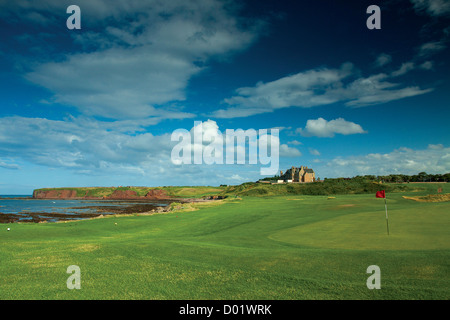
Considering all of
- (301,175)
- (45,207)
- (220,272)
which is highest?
(301,175)

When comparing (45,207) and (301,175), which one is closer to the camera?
(45,207)

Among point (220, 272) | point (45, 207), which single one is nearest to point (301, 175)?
point (45, 207)

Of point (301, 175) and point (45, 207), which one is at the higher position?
point (301, 175)

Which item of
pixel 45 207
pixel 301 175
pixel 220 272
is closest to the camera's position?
pixel 220 272

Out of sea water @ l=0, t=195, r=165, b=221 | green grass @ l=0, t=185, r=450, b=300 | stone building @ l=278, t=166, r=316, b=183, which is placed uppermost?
stone building @ l=278, t=166, r=316, b=183

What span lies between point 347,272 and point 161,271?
6206 mm

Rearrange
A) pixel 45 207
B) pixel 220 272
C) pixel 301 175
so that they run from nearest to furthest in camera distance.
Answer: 1. pixel 220 272
2. pixel 45 207
3. pixel 301 175

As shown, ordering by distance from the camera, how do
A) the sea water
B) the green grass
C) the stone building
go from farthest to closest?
the stone building < the sea water < the green grass

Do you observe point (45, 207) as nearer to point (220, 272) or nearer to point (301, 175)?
point (220, 272)

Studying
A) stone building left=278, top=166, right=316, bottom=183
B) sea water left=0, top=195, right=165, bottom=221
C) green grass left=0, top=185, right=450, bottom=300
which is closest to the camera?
green grass left=0, top=185, right=450, bottom=300

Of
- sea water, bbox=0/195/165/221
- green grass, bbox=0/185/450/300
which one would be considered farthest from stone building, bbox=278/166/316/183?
green grass, bbox=0/185/450/300

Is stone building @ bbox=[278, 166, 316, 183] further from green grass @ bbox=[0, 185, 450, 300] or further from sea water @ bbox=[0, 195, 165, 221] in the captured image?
green grass @ bbox=[0, 185, 450, 300]

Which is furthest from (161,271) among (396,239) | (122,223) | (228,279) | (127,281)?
(122,223)
